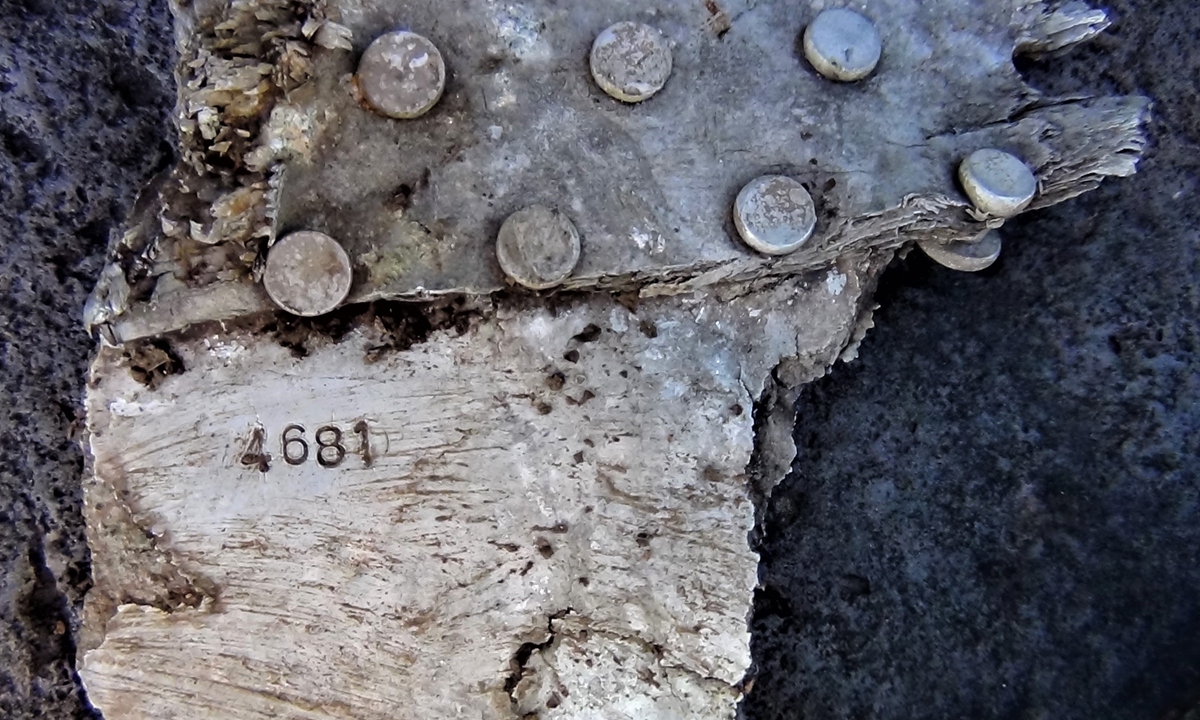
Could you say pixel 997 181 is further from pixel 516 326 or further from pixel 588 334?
pixel 516 326

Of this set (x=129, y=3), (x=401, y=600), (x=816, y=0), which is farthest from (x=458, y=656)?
(x=129, y=3)

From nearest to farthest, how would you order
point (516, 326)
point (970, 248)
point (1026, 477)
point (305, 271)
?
1. point (305, 271)
2. point (516, 326)
3. point (970, 248)
4. point (1026, 477)

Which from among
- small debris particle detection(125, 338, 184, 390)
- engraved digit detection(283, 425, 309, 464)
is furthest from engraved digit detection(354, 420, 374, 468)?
small debris particle detection(125, 338, 184, 390)

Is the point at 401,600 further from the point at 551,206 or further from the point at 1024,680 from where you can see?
the point at 1024,680

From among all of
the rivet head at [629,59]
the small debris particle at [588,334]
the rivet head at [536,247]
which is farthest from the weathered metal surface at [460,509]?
the rivet head at [629,59]

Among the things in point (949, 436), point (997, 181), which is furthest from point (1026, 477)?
point (997, 181)

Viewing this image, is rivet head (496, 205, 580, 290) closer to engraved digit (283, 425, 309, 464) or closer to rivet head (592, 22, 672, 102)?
rivet head (592, 22, 672, 102)
